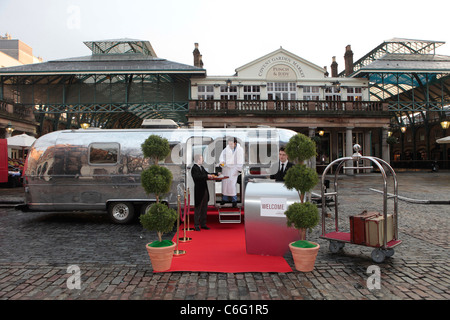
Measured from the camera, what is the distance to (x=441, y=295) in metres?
4.17

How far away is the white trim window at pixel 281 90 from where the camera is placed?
27391 millimetres

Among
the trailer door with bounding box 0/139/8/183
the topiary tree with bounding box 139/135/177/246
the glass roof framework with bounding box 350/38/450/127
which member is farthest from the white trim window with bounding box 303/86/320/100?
the topiary tree with bounding box 139/135/177/246

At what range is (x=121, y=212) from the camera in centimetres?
945

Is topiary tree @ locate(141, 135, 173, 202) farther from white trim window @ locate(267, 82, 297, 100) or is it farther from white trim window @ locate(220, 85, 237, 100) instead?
white trim window @ locate(267, 82, 297, 100)

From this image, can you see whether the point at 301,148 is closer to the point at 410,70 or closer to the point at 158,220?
the point at 158,220

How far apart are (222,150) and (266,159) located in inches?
56.4

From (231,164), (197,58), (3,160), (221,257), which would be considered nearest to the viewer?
(221,257)

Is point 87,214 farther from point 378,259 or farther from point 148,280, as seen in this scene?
point 378,259

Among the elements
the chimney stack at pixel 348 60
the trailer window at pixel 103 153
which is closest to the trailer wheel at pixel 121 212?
the trailer window at pixel 103 153

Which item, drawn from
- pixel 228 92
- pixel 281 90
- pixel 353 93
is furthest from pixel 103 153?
pixel 353 93

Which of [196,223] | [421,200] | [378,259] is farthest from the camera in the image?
[421,200]

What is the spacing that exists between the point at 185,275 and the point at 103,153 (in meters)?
5.65

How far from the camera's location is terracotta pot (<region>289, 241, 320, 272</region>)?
4.97 metres

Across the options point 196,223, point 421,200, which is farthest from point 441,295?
point 421,200
